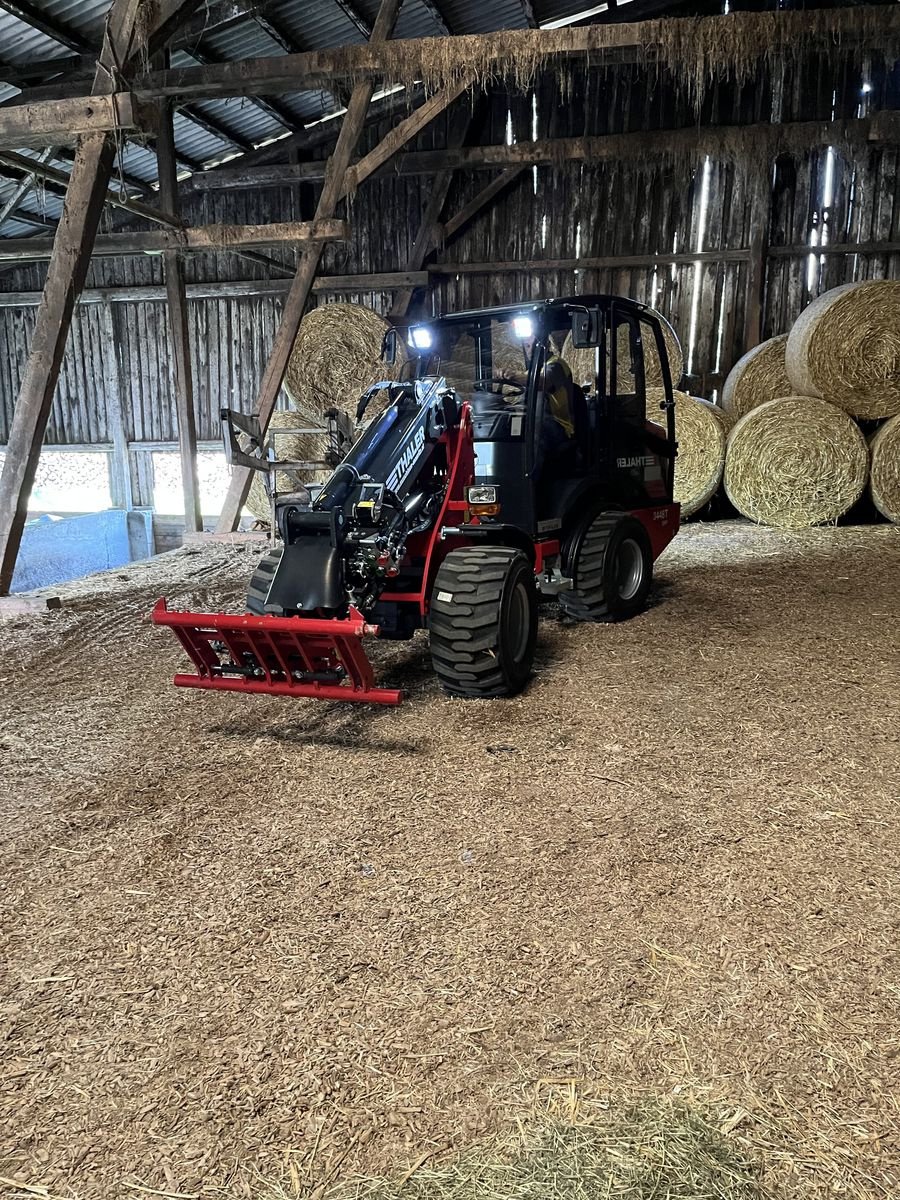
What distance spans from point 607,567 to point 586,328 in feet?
5.05

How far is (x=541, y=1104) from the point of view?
1672mm

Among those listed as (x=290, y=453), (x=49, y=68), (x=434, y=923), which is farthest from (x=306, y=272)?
(x=434, y=923)

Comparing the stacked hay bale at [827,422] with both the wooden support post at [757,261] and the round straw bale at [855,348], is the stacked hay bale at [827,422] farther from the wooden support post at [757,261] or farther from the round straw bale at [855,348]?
the wooden support post at [757,261]

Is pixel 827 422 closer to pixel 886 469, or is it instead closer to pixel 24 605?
pixel 886 469

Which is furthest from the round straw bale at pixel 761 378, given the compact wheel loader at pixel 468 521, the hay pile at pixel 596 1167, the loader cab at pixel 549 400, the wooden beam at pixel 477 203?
the hay pile at pixel 596 1167

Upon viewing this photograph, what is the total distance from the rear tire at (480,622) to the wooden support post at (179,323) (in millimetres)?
6248

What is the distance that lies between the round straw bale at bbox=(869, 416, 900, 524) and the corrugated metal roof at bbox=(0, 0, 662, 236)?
23.0ft

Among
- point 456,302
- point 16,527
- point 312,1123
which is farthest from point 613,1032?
point 456,302

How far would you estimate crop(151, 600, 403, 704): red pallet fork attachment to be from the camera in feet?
11.0

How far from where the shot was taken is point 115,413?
14250 millimetres

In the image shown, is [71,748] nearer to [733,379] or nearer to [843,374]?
[843,374]

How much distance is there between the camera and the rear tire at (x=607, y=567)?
17.2 ft

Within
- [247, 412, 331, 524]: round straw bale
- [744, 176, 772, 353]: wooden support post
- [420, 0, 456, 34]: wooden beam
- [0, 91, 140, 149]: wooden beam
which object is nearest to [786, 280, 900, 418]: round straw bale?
[744, 176, 772, 353]: wooden support post

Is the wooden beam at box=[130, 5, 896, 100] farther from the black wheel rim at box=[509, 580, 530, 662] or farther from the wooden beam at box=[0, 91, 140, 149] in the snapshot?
the black wheel rim at box=[509, 580, 530, 662]
